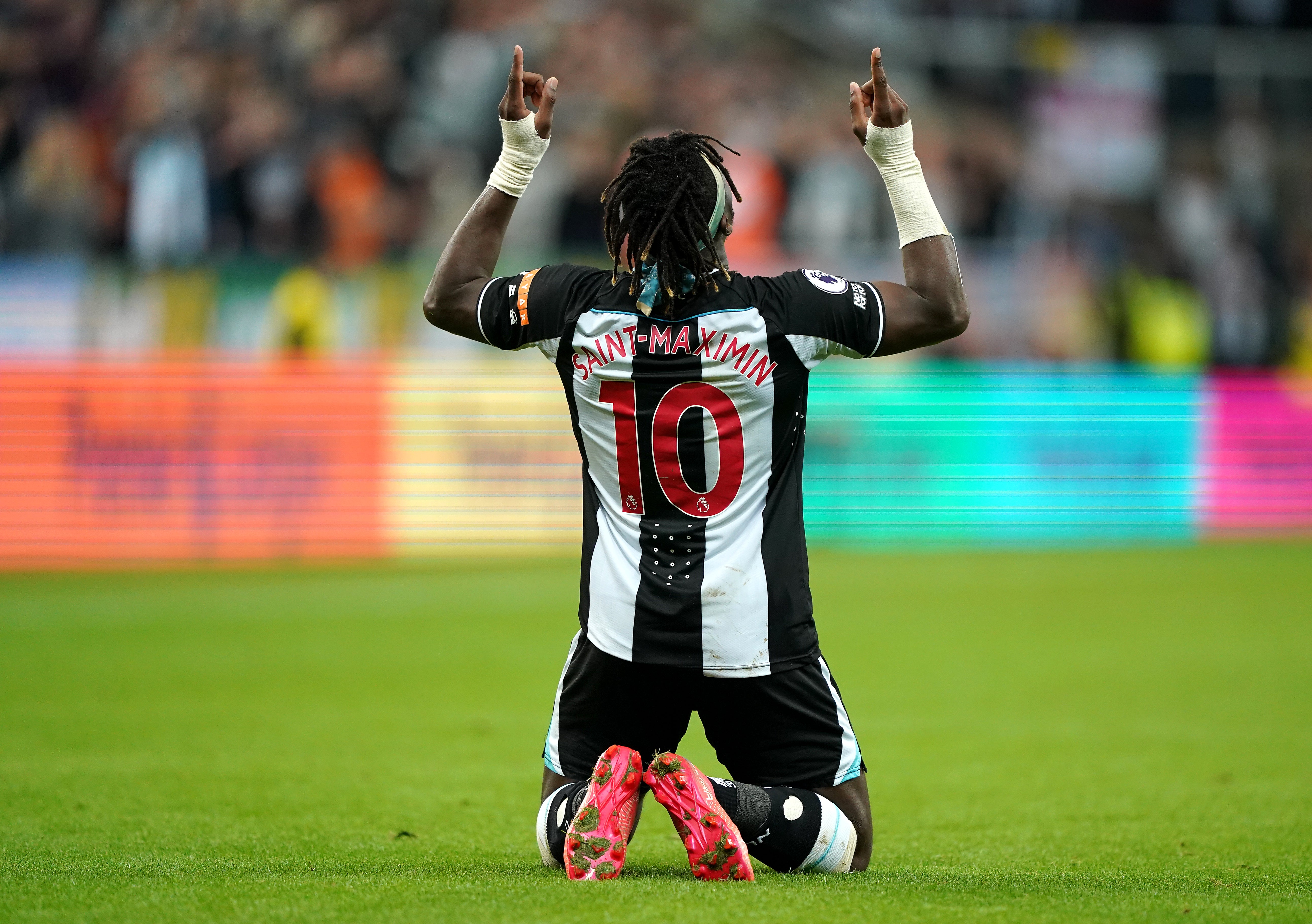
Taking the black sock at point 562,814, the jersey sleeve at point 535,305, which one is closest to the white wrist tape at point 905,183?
the jersey sleeve at point 535,305

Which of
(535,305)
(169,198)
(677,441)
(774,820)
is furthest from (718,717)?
(169,198)

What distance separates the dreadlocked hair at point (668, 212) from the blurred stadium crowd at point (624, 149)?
36.7ft

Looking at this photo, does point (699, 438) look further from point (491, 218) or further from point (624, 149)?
point (624, 149)

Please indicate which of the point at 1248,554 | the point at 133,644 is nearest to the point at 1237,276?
the point at 1248,554

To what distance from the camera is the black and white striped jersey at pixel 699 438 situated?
13.4 feet

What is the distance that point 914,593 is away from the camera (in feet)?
40.1

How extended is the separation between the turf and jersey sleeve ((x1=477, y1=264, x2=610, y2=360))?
1.41 m

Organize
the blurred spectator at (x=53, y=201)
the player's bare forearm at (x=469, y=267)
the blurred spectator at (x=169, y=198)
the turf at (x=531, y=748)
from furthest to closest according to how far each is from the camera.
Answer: the blurred spectator at (x=53, y=201) < the blurred spectator at (x=169, y=198) < the player's bare forearm at (x=469, y=267) < the turf at (x=531, y=748)

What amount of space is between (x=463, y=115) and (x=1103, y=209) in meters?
8.25

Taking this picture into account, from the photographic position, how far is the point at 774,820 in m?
4.14

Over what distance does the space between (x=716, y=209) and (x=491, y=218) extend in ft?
2.12

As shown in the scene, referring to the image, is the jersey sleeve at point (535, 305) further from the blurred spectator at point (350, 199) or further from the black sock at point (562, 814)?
the blurred spectator at point (350, 199)

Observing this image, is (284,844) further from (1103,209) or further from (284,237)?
(1103,209)

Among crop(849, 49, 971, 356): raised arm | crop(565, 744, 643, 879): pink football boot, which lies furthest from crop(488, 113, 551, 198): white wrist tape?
crop(565, 744, 643, 879): pink football boot
